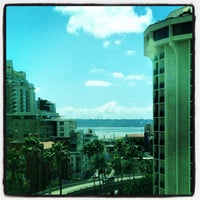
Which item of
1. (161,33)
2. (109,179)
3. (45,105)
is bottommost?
(109,179)

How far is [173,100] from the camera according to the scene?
3.63 m

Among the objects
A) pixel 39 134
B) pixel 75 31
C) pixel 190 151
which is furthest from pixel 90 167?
pixel 75 31

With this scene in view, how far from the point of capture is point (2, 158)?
358 cm

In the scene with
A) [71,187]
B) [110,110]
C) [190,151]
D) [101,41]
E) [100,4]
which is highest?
[100,4]

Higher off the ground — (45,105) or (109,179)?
(45,105)

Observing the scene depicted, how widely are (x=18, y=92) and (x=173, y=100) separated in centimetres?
111

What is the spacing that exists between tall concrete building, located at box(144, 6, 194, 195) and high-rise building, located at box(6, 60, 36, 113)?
2.90ft

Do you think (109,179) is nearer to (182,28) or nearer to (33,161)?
(33,161)

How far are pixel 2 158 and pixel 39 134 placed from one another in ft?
1.01

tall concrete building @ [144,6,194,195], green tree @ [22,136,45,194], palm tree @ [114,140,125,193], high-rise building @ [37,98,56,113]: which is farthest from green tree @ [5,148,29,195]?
tall concrete building @ [144,6,194,195]

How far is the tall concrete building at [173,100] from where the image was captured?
11.7 feet

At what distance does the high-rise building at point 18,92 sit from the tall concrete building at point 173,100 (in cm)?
88

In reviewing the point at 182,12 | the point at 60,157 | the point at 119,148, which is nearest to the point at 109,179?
the point at 119,148
